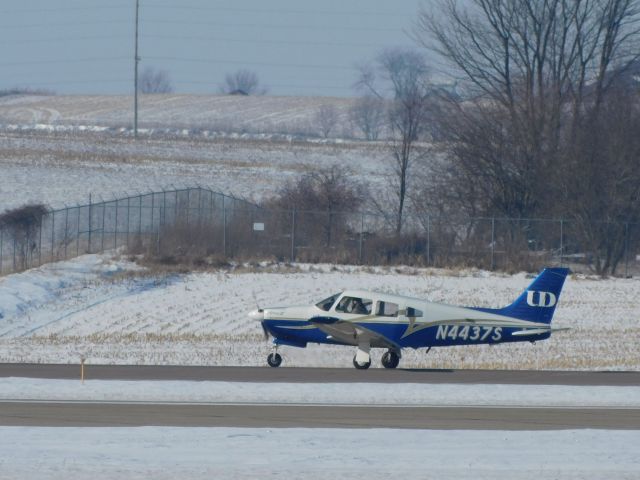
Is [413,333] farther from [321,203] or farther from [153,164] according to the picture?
[153,164]

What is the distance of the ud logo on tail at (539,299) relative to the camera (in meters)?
26.6

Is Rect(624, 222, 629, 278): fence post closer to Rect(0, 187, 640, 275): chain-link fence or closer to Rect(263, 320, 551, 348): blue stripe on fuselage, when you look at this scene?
Rect(0, 187, 640, 275): chain-link fence

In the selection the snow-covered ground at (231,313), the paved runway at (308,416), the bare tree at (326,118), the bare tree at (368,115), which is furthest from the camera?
the bare tree at (368,115)

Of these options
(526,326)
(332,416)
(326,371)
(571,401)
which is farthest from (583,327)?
(332,416)

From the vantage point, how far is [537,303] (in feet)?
87.4

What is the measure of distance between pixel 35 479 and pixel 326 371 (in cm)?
1246

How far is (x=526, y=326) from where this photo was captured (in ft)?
86.5

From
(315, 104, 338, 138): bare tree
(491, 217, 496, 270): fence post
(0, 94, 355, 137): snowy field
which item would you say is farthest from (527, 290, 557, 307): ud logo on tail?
(315, 104, 338, 138): bare tree

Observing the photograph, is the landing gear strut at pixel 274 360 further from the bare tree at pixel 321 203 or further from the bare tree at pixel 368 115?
the bare tree at pixel 368 115

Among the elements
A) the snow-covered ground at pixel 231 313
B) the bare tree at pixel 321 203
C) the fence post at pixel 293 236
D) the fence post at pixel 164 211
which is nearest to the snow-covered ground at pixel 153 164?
the bare tree at pixel 321 203

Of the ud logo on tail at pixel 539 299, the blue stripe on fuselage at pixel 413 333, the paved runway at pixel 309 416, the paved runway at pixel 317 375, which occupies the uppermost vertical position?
the ud logo on tail at pixel 539 299

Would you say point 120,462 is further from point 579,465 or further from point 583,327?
point 583,327

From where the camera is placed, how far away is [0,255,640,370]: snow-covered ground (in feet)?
94.2

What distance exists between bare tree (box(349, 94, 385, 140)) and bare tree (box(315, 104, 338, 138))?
6.41 ft
